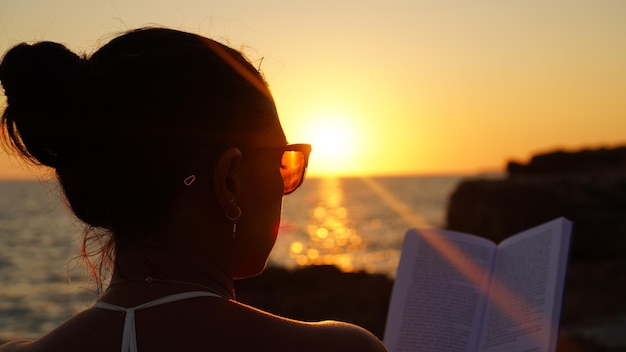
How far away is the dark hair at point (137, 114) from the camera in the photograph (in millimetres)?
1332

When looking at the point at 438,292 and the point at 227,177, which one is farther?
the point at 438,292

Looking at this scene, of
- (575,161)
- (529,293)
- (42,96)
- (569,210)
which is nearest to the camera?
(42,96)

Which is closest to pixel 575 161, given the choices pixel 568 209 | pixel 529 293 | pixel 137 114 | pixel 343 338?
pixel 568 209

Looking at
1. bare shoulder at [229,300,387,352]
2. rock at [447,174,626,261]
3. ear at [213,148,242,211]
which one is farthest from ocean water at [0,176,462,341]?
rock at [447,174,626,261]

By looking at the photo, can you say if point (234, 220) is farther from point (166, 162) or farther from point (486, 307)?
point (486, 307)

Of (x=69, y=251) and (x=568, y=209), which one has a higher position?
(x=568, y=209)

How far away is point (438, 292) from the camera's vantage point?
2596 mm

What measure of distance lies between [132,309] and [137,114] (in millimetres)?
357

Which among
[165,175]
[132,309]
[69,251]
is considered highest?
[69,251]

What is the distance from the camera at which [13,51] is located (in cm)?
152

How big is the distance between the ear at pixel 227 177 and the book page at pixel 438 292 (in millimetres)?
1218

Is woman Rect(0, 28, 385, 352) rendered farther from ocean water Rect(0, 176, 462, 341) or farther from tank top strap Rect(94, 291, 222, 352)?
ocean water Rect(0, 176, 462, 341)

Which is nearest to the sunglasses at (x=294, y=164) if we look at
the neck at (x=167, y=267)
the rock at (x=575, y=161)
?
the neck at (x=167, y=267)

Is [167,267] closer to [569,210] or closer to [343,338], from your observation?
[343,338]
